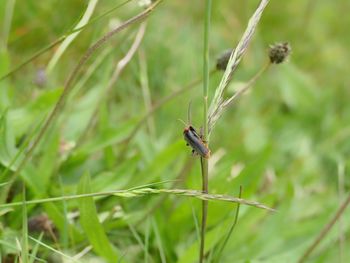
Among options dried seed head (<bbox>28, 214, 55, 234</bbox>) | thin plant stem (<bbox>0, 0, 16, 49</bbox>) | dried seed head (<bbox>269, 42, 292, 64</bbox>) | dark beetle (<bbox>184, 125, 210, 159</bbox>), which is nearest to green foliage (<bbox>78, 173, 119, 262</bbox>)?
dried seed head (<bbox>28, 214, 55, 234</bbox>)

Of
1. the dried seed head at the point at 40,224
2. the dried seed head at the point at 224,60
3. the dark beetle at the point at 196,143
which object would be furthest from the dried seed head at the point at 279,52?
the dried seed head at the point at 40,224

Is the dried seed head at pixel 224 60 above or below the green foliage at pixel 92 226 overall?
above

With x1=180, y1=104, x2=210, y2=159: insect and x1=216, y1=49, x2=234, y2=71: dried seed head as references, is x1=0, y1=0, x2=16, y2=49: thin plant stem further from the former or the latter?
x1=180, y1=104, x2=210, y2=159: insect

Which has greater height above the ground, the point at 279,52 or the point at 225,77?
the point at 225,77

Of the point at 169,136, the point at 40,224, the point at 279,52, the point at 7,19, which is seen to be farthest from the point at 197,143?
the point at 7,19

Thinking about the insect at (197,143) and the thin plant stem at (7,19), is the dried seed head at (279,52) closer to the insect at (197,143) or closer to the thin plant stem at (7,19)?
the insect at (197,143)

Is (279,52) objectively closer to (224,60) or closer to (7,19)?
(224,60)

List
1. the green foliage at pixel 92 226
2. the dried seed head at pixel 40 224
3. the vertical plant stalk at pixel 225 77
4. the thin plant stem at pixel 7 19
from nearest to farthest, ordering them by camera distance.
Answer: the vertical plant stalk at pixel 225 77, the green foliage at pixel 92 226, the dried seed head at pixel 40 224, the thin plant stem at pixel 7 19

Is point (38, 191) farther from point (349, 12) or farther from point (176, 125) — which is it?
point (349, 12)
